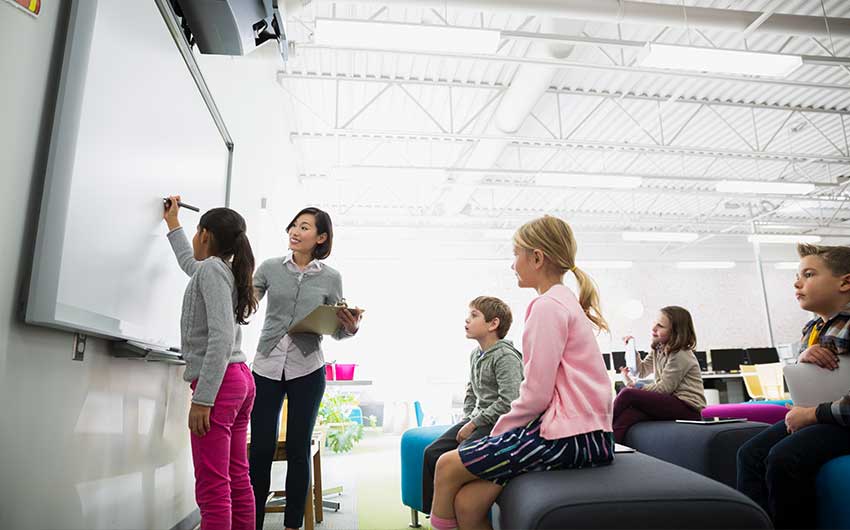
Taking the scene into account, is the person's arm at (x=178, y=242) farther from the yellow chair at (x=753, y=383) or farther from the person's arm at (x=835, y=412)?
the yellow chair at (x=753, y=383)

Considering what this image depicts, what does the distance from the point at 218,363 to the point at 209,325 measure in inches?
5.0

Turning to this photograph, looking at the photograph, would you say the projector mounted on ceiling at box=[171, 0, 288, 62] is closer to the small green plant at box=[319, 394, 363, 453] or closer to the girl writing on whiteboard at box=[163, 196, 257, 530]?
the girl writing on whiteboard at box=[163, 196, 257, 530]

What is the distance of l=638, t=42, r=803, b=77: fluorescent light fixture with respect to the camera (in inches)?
161

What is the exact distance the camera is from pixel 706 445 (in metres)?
2.08

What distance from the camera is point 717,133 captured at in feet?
25.7

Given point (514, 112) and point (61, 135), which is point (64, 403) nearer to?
point (61, 135)

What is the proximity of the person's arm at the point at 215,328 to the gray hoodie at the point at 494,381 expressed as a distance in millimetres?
1065

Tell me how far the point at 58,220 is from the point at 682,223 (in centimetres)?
1169

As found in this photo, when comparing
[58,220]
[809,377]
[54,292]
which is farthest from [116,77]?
[809,377]

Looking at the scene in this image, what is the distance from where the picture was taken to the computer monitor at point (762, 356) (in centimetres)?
813

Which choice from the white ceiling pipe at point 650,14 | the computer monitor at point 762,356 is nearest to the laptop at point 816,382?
the white ceiling pipe at point 650,14

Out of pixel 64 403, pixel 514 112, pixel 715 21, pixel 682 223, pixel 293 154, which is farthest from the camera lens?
pixel 682 223

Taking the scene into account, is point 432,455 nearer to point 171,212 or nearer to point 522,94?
point 171,212

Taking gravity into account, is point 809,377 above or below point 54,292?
below
